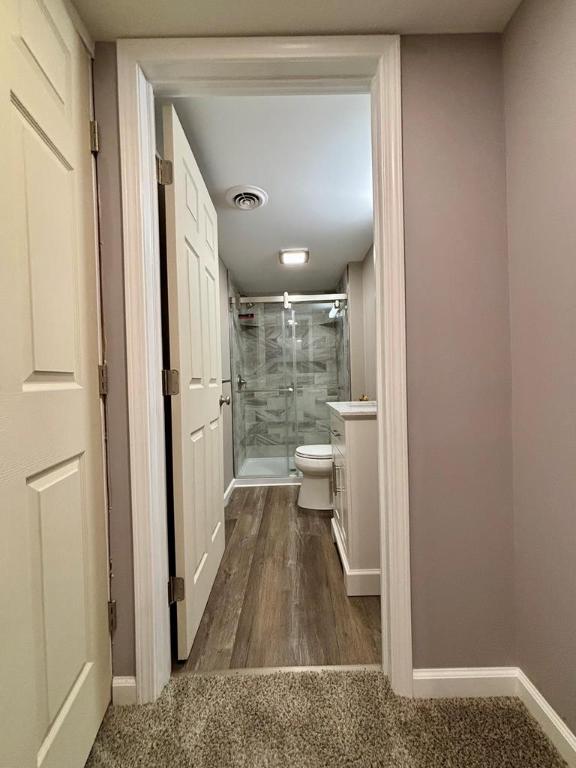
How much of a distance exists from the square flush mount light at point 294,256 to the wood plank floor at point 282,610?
83.3 inches

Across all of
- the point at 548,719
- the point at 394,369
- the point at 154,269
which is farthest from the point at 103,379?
the point at 548,719

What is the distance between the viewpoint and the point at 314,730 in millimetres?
964

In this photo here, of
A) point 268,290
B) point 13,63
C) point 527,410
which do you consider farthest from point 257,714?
point 268,290

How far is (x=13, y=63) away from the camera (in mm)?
708

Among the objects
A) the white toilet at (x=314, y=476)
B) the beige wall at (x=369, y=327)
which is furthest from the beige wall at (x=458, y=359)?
the beige wall at (x=369, y=327)

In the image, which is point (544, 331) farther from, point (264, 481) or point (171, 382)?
point (264, 481)

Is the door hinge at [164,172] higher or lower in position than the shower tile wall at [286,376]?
higher

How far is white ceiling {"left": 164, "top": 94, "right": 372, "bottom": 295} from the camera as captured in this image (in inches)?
55.4

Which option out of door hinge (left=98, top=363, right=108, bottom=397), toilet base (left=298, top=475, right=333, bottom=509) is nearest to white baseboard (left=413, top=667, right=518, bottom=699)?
door hinge (left=98, top=363, right=108, bottom=397)

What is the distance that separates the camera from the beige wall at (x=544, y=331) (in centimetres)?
86

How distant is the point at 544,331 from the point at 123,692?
5.34ft

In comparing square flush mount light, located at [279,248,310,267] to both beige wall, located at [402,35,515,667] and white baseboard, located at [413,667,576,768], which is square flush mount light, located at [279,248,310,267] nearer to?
beige wall, located at [402,35,515,667]

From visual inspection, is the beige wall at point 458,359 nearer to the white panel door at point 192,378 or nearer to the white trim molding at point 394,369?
the white trim molding at point 394,369

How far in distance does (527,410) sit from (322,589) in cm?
124
